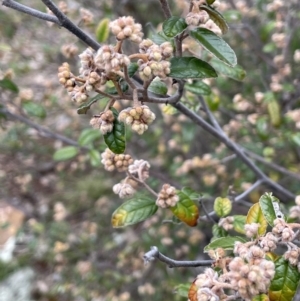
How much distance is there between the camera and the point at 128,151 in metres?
2.16

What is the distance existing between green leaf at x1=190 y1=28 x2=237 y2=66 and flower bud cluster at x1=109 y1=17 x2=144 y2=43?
18 cm

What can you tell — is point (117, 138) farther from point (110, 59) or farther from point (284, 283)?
point (284, 283)

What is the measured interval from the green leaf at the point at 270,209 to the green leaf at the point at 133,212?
33 centimetres

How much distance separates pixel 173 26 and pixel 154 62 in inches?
4.8

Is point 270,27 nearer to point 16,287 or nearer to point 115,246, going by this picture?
point 115,246

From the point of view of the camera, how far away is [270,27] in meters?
2.04

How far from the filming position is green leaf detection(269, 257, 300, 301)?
78cm

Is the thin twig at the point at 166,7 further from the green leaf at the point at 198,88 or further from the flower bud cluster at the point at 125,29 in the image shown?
the green leaf at the point at 198,88

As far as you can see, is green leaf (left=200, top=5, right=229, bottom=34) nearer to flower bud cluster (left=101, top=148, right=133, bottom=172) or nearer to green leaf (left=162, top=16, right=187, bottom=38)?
green leaf (left=162, top=16, right=187, bottom=38)

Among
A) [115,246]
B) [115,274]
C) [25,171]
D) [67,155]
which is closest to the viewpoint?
[67,155]

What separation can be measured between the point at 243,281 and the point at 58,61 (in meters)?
2.72

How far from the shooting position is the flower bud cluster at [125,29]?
74 centimetres

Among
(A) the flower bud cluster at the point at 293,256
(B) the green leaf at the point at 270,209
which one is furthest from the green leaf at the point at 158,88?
(A) the flower bud cluster at the point at 293,256

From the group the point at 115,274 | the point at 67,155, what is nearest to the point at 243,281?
the point at 67,155
